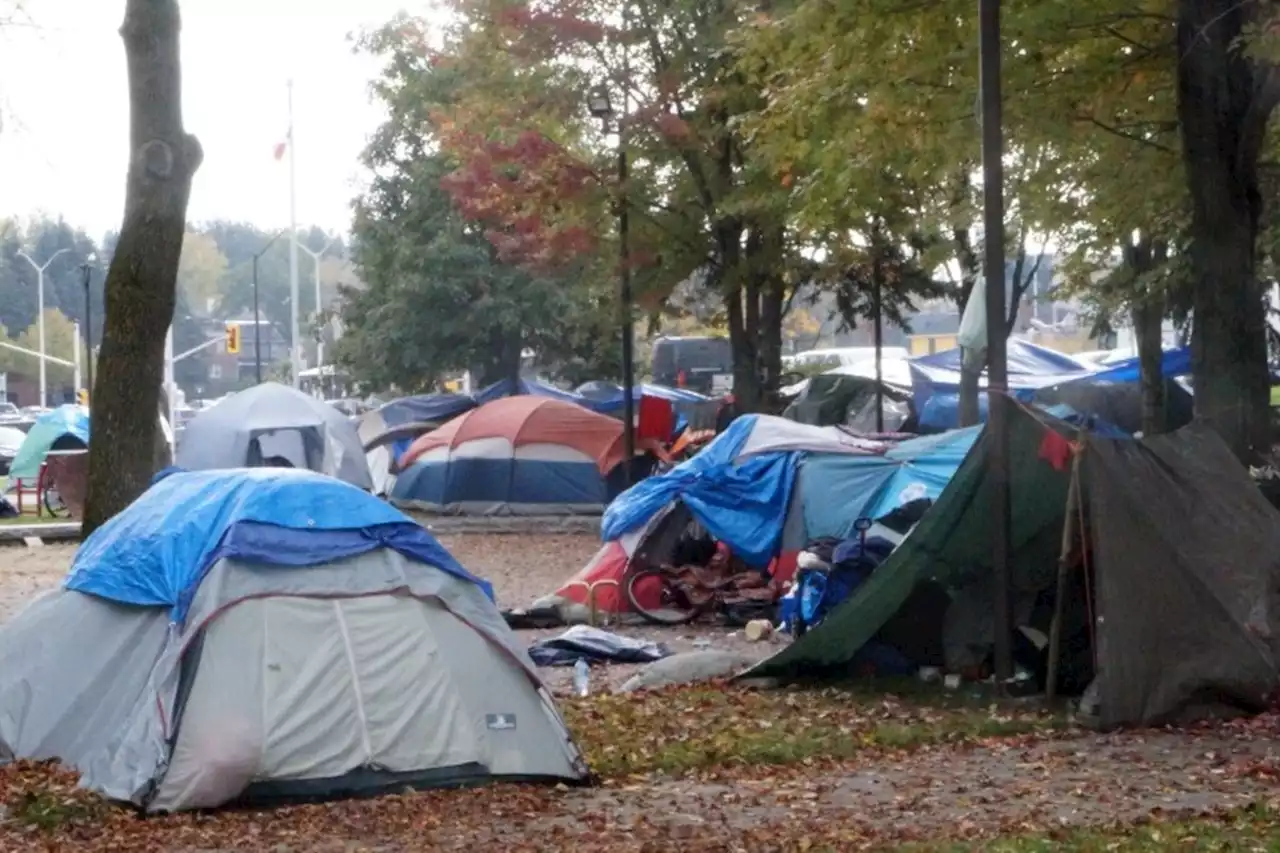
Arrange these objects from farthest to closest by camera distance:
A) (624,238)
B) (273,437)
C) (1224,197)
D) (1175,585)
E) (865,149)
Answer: (273,437) → (624,238) → (865,149) → (1224,197) → (1175,585)

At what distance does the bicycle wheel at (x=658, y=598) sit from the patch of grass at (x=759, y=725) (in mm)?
3972

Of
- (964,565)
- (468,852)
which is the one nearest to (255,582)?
(468,852)

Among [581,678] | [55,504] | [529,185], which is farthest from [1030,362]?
[581,678]

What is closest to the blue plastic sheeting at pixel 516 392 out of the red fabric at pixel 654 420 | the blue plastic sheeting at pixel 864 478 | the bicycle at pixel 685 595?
the red fabric at pixel 654 420

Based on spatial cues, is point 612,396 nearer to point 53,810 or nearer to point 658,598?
point 658,598

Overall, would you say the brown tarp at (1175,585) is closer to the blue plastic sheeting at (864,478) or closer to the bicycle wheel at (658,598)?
the blue plastic sheeting at (864,478)

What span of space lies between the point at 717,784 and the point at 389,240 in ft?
111

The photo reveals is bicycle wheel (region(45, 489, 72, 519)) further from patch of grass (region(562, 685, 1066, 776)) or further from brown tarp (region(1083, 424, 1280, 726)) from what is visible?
brown tarp (region(1083, 424, 1280, 726))

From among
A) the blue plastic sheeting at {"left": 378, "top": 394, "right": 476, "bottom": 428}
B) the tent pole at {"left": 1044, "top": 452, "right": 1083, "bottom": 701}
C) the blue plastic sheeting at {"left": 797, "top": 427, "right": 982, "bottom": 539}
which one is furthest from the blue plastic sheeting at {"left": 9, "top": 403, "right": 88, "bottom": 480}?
the tent pole at {"left": 1044, "top": 452, "right": 1083, "bottom": 701}

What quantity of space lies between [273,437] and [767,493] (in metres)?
14.5

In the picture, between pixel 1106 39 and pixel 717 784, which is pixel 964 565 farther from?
pixel 1106 39

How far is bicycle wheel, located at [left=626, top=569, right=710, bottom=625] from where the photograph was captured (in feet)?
54.5

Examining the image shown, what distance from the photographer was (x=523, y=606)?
17719 mm

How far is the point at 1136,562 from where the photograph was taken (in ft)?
35.6
